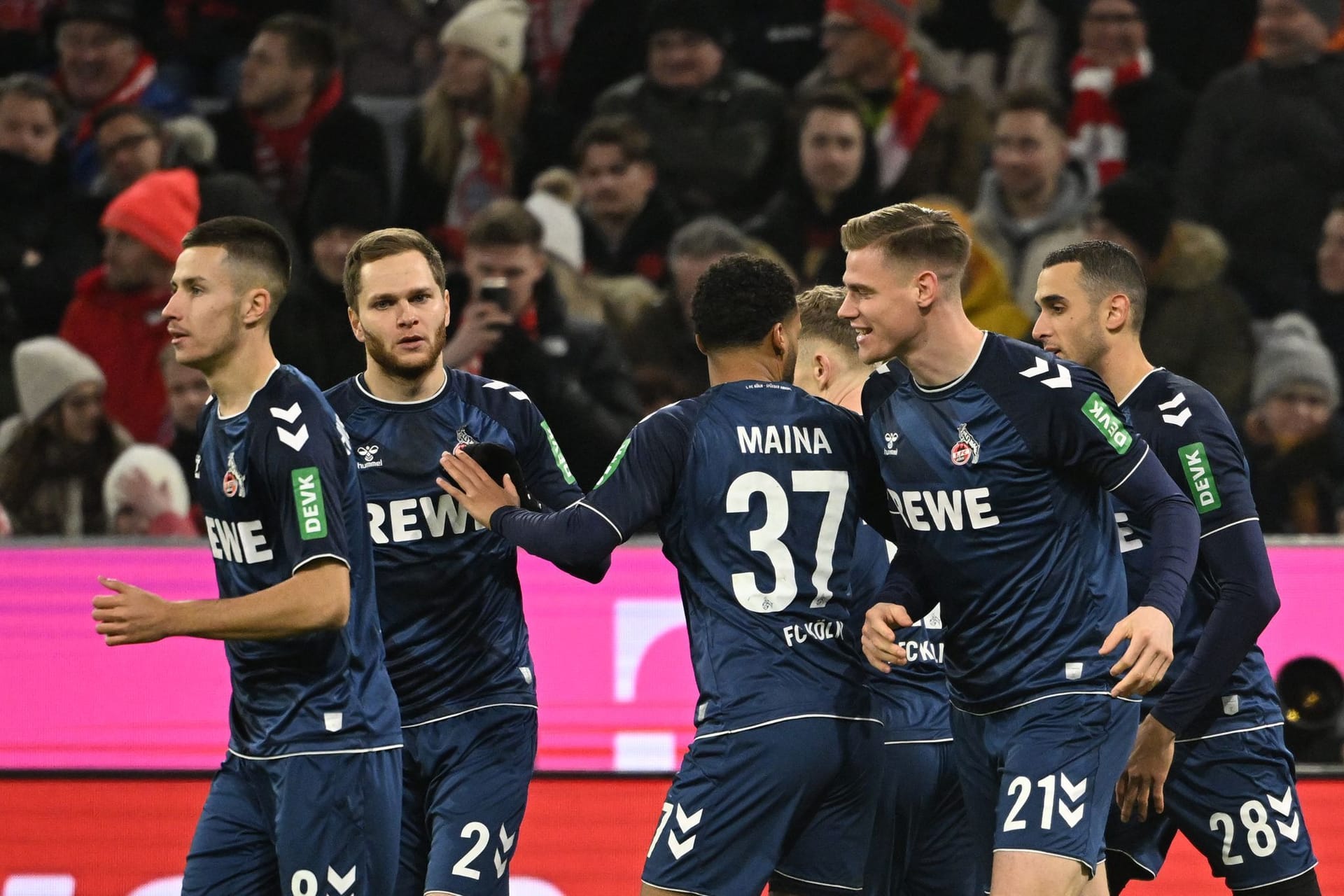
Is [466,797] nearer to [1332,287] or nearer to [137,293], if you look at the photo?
[137,293]

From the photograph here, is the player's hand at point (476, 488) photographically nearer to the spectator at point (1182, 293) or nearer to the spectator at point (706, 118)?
the spectator at point (1182, 293)

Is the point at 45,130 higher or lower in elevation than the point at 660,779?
Result: higher

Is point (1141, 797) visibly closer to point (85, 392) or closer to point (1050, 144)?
point (1050, 144)

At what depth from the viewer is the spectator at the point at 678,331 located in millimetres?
8500

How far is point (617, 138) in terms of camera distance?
9.36 metres

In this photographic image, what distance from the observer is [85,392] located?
8.27 m

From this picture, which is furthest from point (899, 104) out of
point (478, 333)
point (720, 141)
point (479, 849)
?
point (479, 849)

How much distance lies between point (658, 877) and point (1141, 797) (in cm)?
147

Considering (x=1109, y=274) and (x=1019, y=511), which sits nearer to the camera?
(x=1019, y=511)

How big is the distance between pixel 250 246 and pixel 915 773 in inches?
96.9

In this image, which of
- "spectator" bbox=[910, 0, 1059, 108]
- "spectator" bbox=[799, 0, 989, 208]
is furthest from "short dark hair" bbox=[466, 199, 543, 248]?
"spectator" bbox=[910, 0, 1059, 108]

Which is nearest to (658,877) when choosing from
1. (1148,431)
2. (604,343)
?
(1148,431)


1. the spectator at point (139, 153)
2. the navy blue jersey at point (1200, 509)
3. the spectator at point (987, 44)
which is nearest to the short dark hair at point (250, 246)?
the navy blue jersey at point (1200, 509)

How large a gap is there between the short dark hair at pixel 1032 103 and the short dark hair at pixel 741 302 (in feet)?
15.8
